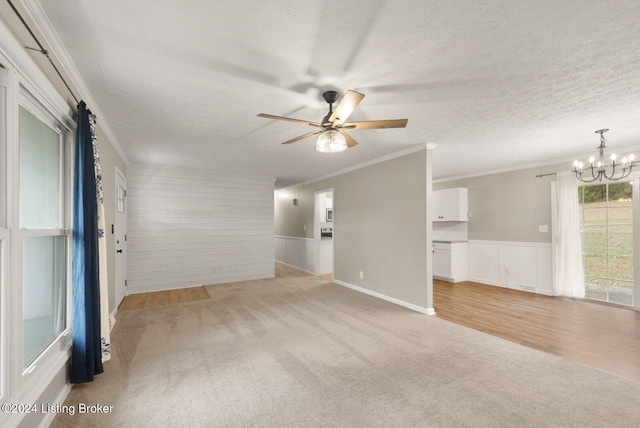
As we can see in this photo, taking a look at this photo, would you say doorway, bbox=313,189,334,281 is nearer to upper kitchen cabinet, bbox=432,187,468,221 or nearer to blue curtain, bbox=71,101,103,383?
upper kitchen cabinet, bbox=432,187,468,221

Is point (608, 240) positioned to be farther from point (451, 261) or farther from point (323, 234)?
point (323, 234)

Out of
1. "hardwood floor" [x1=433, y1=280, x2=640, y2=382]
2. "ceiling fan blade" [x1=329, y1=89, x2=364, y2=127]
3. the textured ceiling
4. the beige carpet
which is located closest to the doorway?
"hardwood floor" [x1=433, y1=280, x2=640, y2=382]

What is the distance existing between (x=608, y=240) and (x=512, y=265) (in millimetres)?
1464

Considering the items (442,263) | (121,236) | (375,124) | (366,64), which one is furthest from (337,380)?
(442,263)

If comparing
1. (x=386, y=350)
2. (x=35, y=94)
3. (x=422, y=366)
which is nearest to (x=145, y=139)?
(x=35, y=94)

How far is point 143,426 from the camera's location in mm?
1766

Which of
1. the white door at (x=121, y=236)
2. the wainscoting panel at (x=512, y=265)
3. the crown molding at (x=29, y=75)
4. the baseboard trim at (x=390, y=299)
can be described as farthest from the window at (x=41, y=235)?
the wainscoting panel at (x=512, y=265)

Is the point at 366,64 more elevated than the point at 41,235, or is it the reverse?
the point at 366,64

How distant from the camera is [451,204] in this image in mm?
6418

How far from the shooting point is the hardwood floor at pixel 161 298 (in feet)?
14.4

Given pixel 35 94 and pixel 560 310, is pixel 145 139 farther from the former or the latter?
pixel 560 310

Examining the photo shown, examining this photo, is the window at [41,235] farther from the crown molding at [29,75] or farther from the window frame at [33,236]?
the crown molding at [29,75]

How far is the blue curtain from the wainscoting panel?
6545mm

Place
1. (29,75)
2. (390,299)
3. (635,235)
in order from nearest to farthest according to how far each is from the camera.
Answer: (29,75) → (635,235) → (390,299)
